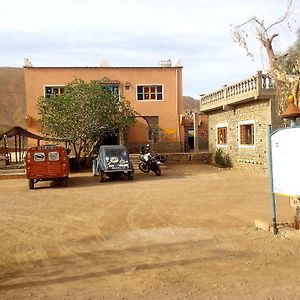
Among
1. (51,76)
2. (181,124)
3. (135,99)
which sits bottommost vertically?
(181,124)

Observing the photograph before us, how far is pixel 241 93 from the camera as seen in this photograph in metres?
19.7

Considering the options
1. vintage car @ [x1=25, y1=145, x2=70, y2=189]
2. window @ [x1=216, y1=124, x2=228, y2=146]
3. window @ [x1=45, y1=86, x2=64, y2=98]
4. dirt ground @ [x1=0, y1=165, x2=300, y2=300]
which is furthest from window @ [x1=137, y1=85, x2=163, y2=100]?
dirt ground @ [x1=0, y1=165, x2=300, y2=300]

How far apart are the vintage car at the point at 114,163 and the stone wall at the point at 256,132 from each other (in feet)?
20.2

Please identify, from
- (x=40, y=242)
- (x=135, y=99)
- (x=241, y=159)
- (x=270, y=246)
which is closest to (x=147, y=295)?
(x=270, y=246)

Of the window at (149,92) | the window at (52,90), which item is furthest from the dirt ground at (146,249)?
the window at (149,92)

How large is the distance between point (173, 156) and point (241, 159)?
572 centimetres

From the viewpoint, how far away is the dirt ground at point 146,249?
4.62 m

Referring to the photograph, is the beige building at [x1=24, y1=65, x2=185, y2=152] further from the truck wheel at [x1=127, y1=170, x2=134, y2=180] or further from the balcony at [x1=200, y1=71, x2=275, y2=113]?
the truck wheel at [x1=127, y1=170, x2=134, y2=180]

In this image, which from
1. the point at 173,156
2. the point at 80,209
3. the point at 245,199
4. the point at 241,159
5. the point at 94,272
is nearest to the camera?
the point at 94,272

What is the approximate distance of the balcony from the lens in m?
17.5

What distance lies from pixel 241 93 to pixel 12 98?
75769 mm

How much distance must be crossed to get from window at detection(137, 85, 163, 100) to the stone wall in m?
7.88

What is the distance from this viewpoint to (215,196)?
11.9 meters

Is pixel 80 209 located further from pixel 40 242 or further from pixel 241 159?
pixel 241 159
